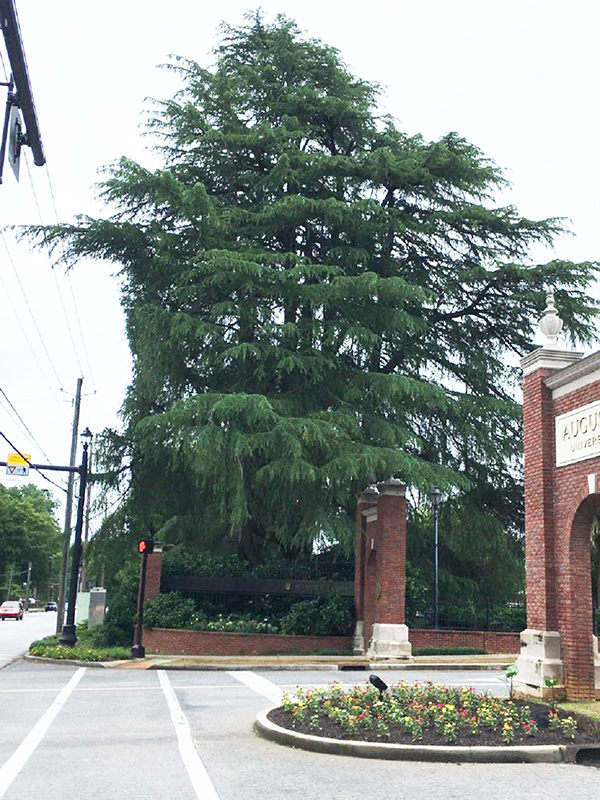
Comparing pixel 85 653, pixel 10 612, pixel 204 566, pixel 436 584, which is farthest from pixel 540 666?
pixel 10 612

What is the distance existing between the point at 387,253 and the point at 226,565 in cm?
1087

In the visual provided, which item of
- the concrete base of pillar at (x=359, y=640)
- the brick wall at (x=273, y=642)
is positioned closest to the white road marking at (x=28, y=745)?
the brick wall at (x=273, y=642)

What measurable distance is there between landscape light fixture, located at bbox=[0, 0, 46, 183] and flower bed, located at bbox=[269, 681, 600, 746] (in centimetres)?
715

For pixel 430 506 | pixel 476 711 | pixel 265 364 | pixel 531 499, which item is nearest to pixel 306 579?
pixel 430 506

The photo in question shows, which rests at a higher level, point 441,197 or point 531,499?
point 441,197

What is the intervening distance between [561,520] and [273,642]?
39.2ft

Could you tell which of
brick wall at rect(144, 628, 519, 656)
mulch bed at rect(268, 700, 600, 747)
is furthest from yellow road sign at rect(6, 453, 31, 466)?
mulch bed at rect(268, 700, 600, 747)

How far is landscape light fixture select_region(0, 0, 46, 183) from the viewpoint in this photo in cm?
893

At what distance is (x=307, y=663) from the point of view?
2233cm

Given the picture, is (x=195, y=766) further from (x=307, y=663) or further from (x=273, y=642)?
(x=273, y=642)

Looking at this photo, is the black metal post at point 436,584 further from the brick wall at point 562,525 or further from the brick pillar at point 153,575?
the brick wall at point 562,525

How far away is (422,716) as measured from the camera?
10.9 metres

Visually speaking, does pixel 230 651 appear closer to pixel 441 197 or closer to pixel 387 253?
pixel 387 253

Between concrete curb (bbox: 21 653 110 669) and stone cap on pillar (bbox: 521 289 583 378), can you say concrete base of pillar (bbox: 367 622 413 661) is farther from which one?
stone cap on pillar (bbox: 521 289 583 378)
